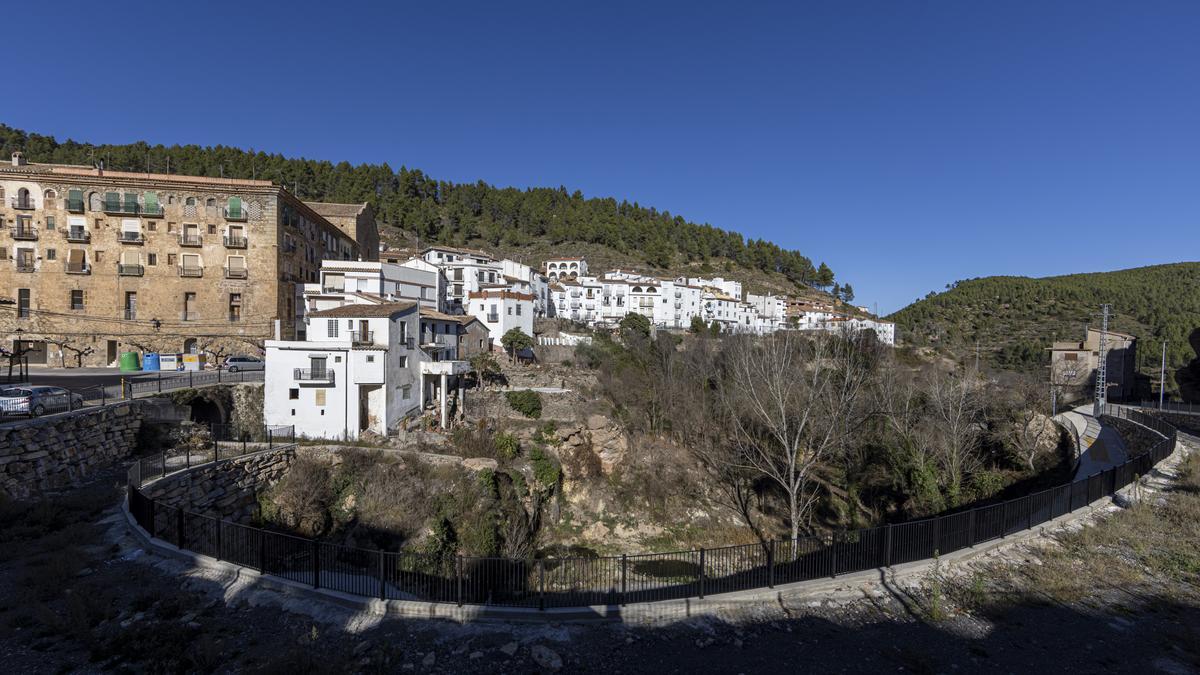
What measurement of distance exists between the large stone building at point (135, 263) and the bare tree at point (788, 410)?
31.8m

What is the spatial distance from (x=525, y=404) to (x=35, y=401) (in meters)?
20.2

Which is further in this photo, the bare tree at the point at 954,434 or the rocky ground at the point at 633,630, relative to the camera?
the bare tree at the point at 954,434

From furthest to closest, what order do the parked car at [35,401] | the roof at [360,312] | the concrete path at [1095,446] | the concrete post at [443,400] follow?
the concrete post at [443,400], the roof at [360,312], the concrete path at [1095,446], the parked car at [35,401]

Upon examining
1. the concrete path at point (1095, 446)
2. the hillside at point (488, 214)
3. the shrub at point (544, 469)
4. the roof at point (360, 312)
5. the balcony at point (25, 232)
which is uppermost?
the hillside at point (488, 214)

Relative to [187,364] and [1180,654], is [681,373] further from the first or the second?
[187,364]

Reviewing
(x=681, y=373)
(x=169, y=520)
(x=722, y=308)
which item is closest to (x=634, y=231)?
(x=722, y=308)

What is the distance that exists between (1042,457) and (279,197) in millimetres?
50462

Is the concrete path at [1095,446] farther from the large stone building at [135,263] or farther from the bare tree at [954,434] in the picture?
the large stone building at [135,263]

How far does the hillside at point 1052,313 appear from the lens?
66938 millimetres

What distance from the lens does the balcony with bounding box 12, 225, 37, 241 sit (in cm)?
3369

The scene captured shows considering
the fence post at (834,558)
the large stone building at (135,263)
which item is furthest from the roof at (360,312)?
the fence post at (834,558)

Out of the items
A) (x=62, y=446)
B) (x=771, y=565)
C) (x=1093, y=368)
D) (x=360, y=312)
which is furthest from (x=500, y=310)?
(x=1093, y=368)

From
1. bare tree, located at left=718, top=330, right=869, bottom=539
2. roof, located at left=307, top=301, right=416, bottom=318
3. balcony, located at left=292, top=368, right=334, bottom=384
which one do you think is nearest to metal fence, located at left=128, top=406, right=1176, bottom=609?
bare tree, located at left=718, top=330, right=869, bottom=539

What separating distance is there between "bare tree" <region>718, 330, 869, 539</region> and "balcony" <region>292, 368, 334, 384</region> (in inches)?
765
